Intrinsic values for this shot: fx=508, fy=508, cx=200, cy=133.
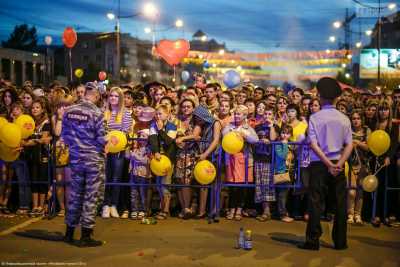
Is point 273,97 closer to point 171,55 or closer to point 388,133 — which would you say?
point 388,133

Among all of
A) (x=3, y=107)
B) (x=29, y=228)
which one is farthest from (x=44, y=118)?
(x=29, y=228)

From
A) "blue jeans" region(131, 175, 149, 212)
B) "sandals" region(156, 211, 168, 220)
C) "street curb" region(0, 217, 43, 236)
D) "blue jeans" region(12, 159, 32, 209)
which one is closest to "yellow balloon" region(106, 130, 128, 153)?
"blue jeans" region(131, 175, 149, 212)

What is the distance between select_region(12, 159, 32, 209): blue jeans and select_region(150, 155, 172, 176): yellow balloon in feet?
7.71

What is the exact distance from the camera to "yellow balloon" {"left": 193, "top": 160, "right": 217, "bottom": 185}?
799 cm

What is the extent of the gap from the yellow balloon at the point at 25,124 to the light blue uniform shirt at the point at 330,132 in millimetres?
4598

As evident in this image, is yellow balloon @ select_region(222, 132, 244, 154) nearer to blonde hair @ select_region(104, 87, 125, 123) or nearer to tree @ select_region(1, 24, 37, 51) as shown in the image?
blonde hair @ select_region(104, 87, 125, 123)

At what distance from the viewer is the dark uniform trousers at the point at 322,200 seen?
6656 millimetres

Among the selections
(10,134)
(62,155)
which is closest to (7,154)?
(10,134)

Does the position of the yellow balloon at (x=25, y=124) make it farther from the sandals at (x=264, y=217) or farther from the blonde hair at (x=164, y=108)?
the sandals at (x=264, y=217)

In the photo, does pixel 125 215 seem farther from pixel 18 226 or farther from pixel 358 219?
pixel 358 219

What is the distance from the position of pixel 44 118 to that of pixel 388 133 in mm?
5818

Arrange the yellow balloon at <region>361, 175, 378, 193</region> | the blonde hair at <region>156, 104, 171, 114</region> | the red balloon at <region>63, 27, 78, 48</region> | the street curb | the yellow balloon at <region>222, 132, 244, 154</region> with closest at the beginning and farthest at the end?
the street curb → the yellow balloon at <region>361, 175, 378, 193</region> → the yellow balloon at <region>222, 132, 244, 154</region> → the blonde hair at <region>156, 104, 171, 114</region> → the red balloon at <region>63, 27, 78, 48</region>

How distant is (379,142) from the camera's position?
25.6ft

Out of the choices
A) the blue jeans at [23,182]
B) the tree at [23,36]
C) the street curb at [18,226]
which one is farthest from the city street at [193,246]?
the tree at [23,36]
